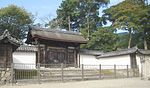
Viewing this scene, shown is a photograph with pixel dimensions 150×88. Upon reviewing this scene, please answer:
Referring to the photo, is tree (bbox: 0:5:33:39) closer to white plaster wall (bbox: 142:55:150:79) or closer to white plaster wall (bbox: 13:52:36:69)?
white plaster wall (bbox: 13:52:36:69)

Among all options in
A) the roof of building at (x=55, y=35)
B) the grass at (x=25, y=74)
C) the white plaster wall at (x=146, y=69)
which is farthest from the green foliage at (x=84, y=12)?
the grass at (x=25, y=74)

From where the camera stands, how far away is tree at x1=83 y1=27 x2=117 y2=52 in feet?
151

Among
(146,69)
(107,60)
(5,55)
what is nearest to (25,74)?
(5,55)

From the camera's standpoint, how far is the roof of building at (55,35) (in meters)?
34.0

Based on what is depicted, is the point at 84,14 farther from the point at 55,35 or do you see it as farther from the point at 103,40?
the point at 55,35

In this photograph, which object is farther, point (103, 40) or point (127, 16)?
point (103, 40)

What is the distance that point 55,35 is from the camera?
120 feet

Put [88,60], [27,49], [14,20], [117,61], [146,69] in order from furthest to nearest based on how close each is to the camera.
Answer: [14,20] < [88,60] < [117,61] < [27,49] < [146,69]

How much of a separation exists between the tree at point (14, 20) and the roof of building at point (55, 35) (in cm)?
1294

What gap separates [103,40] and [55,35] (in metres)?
12.8

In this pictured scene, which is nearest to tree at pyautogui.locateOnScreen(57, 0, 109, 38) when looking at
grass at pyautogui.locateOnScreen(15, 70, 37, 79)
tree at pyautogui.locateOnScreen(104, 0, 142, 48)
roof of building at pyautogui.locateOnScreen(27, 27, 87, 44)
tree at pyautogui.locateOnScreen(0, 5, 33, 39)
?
tree at pyautogui.locateOnScreen(104, 0, 142, 48)

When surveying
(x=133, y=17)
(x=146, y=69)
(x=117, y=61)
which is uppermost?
(x=133, y=17)

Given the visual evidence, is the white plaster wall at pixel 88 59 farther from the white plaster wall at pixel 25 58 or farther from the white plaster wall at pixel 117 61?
the white plaster wall at pixel 25 58

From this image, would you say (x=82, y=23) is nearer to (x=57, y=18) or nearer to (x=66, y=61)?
(x=57, y=18)
